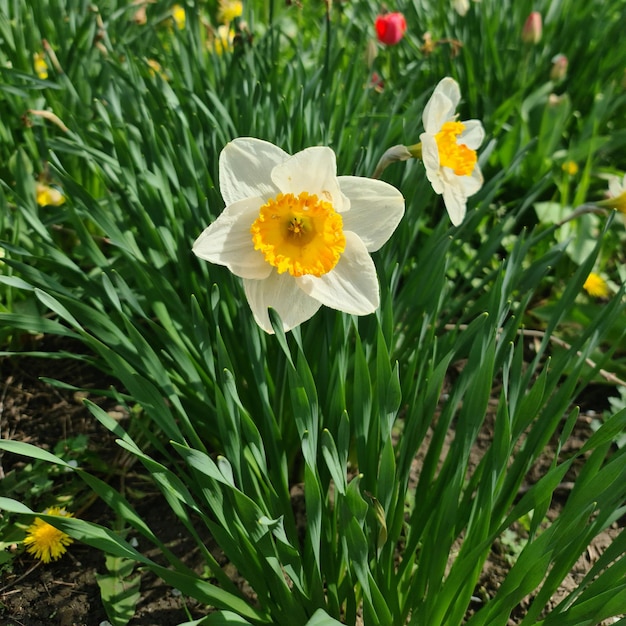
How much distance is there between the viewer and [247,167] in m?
1.19

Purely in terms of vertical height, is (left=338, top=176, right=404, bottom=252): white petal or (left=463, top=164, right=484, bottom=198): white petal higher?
(left=338, top=176, right=404, bottom=252): white petal

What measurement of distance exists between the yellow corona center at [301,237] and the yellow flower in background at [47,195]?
1.24 meters

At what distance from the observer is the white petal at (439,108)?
1.36 metres

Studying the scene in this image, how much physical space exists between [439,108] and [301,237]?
477 mm

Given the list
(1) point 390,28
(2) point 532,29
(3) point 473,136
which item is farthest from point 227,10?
(3) point 473,136

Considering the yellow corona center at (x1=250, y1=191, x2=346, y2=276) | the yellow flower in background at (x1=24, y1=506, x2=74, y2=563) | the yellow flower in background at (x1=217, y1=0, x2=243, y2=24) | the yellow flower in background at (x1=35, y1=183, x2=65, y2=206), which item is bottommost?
the yellow flower in background at (x1=24, y1=506, x2=74, y2=563)

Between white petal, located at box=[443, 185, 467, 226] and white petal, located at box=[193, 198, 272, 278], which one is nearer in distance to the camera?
white petal, located at box=[193, 198, 272, 278]

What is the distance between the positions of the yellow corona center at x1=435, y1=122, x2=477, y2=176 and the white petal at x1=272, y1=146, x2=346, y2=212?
340 millimetres

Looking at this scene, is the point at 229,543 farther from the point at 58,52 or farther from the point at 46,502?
the point at 58,52

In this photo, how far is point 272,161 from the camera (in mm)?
1198

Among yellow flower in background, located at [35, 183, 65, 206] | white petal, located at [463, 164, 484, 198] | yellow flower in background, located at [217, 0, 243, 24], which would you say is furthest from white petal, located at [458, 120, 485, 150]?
yellow flower in background, located at [217, 0, 243, 24]

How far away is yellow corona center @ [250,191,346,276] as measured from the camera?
46.3 inches

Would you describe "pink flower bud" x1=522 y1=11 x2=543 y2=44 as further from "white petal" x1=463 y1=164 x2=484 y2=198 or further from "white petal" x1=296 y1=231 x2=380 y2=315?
"white petal" x1=296 y1=231 x2=380 y2=315

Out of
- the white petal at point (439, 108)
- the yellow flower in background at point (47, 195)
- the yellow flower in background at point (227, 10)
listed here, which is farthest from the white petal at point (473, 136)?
the yellow flower in background at point (227, 10)
